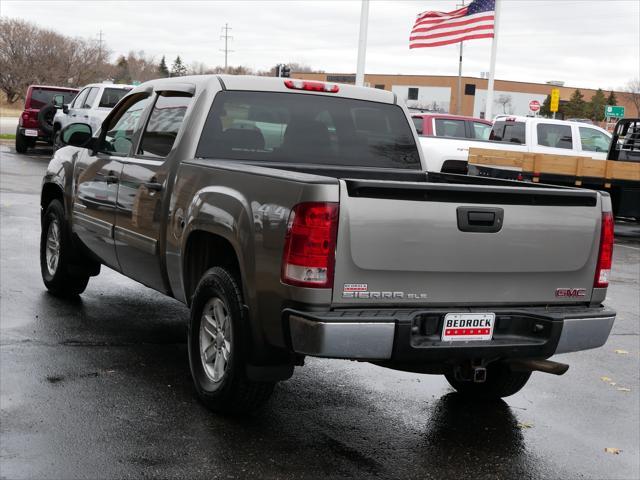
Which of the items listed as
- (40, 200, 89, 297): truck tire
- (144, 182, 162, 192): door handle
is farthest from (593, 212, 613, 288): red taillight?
(40, 200, 89, 297): truck tire

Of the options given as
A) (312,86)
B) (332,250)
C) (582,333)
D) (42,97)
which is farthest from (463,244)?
(42,97)

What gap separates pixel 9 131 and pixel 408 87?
74564 millimetres

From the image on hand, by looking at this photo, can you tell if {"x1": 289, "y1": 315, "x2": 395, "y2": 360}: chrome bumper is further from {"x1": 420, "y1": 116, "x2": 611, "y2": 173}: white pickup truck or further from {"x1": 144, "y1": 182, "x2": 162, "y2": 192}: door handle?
{"x1": 420, "y1": 116, "x2": 611, "y2": 173}: white pickup truck

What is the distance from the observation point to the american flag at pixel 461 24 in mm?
26734

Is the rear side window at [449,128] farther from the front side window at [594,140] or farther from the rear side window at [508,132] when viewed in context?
the front side window at [594,140]

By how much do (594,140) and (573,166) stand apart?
14.2 ft

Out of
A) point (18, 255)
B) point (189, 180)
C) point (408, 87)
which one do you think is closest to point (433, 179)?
point (189, 180)

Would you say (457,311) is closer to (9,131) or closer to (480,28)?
(480,28)

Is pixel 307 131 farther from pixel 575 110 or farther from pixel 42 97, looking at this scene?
pixel 575 110

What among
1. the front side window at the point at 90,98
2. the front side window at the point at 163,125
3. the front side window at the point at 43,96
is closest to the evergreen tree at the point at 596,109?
the front side window at the point at 43,96

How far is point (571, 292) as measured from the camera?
5.07 m

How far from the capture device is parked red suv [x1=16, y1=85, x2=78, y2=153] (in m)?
26.7

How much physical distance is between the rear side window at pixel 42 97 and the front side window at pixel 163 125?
22.1 meters

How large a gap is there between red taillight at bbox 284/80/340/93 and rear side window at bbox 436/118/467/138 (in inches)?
571
